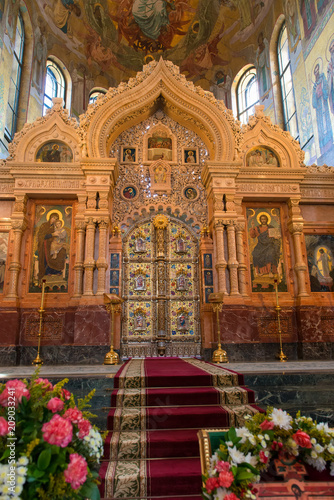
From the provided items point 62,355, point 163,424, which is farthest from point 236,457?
point 62,355

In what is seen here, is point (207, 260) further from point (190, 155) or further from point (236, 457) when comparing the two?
point (236, 457)

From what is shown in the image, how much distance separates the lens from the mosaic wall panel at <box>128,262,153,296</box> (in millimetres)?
9477

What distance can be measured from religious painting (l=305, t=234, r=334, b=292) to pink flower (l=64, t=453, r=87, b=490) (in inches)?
329

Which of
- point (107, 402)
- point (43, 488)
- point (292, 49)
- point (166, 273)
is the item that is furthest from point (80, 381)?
point (292, 49)

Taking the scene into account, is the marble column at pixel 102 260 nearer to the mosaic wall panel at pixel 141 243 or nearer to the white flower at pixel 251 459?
the mosaic wall panel at pixel 141 243

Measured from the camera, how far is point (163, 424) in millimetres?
4520

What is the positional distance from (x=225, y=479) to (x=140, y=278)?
24.8 ft

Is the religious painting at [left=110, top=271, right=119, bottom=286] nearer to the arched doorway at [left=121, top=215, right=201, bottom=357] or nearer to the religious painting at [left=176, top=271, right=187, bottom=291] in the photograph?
the arched doorway at [left=121, top=215, right=201, bottom=357]

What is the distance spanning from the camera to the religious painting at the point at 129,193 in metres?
9.98

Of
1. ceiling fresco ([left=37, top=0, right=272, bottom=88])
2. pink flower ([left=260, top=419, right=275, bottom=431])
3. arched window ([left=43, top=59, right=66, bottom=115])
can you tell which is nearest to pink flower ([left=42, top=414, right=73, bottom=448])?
pink flower ([left=260, top=419, right=275, bottom=431])

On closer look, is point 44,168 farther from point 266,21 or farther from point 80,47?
point 266,21

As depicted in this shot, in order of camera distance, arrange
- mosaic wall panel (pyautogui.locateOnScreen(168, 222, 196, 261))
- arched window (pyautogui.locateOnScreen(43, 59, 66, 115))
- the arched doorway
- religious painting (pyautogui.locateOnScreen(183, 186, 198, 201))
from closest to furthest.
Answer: the arched doorway → mosaic wall panel (pyautogui.locateOnScreen(168, 222, 196, 261)) → religious painting (pyautogui.locateOnScreen(183, 186, 198, 201)) → arched window (pyautogui.locateOnScreen(43, 59, 66, 115))

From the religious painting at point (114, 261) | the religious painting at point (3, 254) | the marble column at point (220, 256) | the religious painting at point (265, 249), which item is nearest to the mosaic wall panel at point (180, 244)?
the marble column at point (220, 256)

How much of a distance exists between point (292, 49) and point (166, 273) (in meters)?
10.4
